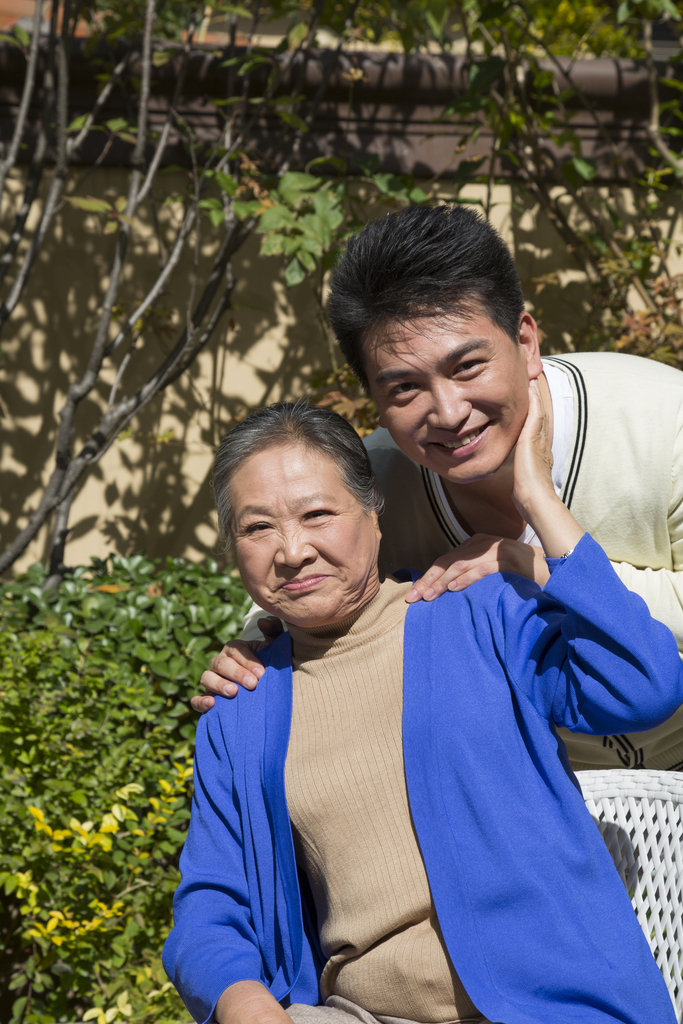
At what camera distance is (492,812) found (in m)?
1.56

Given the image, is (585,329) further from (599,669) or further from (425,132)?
(599,669)

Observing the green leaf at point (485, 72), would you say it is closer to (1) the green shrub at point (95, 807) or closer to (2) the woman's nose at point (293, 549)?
(1) the green shrub at point (95, 807)

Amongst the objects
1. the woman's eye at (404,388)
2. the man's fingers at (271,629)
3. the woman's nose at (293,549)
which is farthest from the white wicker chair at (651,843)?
the woman's eye at (404,388)

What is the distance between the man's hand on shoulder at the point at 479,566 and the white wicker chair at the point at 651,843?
0.60 meters

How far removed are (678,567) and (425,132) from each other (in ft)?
9.33

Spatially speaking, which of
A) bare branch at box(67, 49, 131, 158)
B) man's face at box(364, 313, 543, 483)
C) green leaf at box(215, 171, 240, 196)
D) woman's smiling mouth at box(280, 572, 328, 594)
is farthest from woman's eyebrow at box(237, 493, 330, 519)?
bare branch at box(67, 49, 131, 158)

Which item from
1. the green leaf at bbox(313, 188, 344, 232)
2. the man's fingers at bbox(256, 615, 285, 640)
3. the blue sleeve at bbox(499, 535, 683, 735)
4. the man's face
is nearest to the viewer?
the blue sleeve at bbox(499, 535, 683, 735)

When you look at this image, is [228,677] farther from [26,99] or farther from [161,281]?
[26,99]

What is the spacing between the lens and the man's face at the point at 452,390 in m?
1.70

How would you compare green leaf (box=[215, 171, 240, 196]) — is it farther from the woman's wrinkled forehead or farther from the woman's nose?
the woman's nose

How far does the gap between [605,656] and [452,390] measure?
1.97ft

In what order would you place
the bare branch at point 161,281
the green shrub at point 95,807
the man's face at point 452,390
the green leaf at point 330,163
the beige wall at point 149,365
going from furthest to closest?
the beige wall at point 149,365 → the bare branch at point 161,281 → the green leaf at point 330,163 → the green shrub at point 95,807 → the man's face at point 452,390

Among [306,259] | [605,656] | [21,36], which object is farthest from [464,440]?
[21,36]

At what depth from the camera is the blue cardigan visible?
4.86 feet
